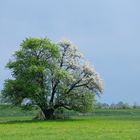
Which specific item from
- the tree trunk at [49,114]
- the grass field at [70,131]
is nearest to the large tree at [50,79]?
the tree trunk at [49,114]

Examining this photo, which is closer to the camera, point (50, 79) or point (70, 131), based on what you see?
point (70, 131)

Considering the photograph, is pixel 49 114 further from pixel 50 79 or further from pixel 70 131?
pixel 70 131

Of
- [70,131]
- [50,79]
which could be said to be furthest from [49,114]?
[70,131]

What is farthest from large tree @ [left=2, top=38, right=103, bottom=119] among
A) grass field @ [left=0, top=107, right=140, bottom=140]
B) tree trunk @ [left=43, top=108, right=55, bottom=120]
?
grass field @ [left=0, top=107, right=140, bottom=140]

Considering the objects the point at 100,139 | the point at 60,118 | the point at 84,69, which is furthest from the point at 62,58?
the point at 100,139

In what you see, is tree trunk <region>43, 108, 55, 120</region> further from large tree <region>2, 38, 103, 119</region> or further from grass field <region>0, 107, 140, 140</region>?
grass field <region>0, 107, 140, 140</region>

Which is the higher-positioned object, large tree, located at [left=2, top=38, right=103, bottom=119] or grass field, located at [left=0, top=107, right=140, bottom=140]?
large tree, located at [left=2, top=38, right=103, bottom=119]

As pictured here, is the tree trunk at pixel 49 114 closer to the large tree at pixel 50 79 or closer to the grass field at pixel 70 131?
the large tree at pixel 50 79

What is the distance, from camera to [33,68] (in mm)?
62594

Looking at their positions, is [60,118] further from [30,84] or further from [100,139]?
[100,139]

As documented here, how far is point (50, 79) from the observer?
214 feet

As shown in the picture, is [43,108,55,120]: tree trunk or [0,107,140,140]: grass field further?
[43,108,55,120]: tree trunk

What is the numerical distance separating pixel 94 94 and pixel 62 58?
5.87m

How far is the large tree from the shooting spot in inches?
2501
